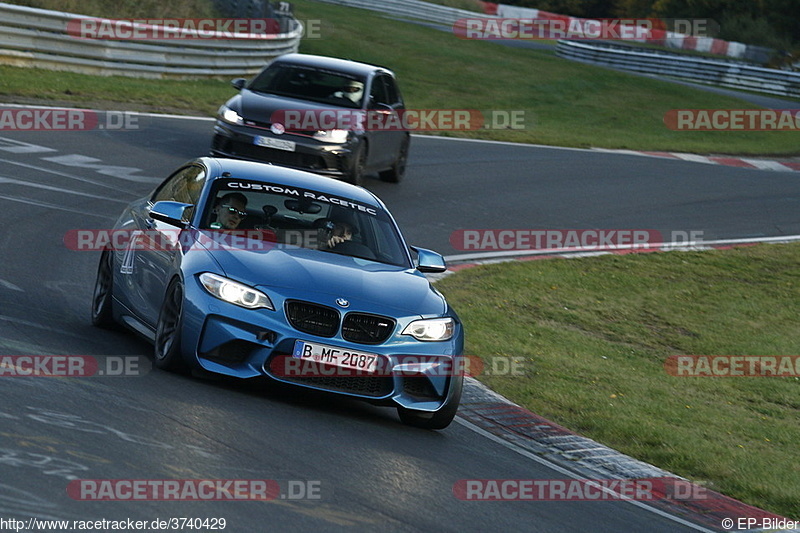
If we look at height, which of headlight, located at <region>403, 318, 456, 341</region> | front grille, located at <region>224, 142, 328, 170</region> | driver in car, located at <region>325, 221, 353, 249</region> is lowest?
front grille, located at <region>224, 142, 328, 170</region>

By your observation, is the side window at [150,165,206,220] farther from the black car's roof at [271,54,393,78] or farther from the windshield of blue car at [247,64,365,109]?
the black car's roof at [271,54,393,78]

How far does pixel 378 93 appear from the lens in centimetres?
1898

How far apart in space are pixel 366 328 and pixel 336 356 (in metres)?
0.32

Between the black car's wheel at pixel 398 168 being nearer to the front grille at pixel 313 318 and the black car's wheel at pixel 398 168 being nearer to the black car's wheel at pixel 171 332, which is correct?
the black car's wheel at pixel 171 332

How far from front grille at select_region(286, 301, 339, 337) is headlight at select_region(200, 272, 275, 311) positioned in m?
0.14

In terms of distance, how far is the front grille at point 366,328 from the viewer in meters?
7.97

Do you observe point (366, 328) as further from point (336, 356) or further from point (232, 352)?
point (232, 352)

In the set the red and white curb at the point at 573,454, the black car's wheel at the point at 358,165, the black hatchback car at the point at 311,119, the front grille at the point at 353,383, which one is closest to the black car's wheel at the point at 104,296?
the front grille at the point at 353,383

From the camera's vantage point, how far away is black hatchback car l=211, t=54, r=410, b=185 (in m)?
17.0

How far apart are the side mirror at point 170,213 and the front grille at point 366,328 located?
159cm

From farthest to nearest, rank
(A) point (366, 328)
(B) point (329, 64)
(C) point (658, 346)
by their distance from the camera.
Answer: (B) point (329, 64)
(C) point (658, 346)
(A) point (366, 328)

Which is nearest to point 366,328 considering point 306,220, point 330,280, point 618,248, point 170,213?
point 330,280

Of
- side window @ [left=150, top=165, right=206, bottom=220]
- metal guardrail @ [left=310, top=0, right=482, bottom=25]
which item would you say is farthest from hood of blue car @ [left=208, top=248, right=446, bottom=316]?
metal guardrail @ [left=310, top=0, right=482, bottom=25]

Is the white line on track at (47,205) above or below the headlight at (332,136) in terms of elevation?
below
